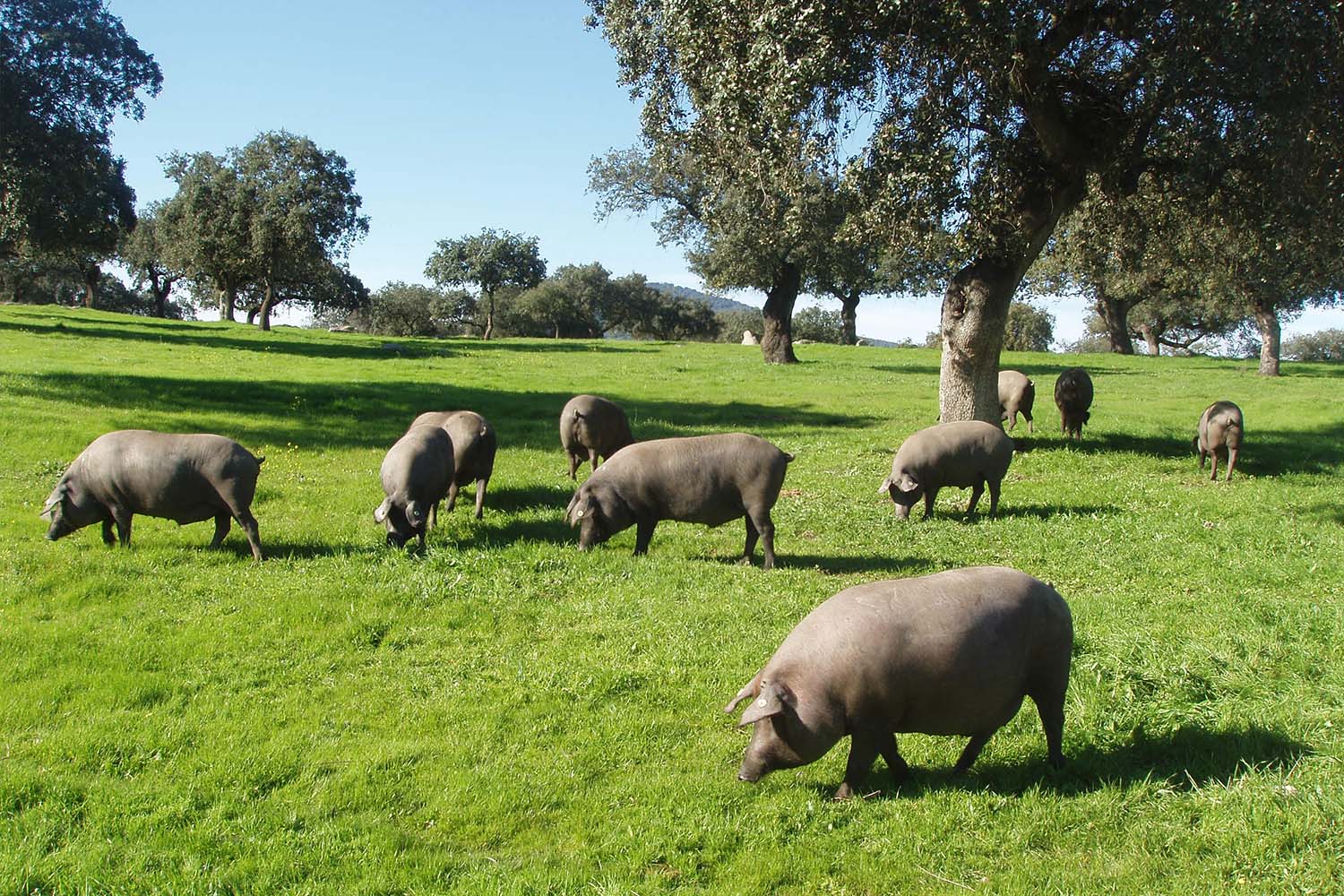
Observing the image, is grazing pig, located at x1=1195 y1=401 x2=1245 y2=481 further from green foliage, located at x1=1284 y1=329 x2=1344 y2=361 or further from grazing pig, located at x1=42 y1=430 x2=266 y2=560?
green foliage, located at x1=1284 y1=329 x2=1344 y2=361

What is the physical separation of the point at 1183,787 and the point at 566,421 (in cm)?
1061

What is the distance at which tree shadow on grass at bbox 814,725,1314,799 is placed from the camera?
226 inches

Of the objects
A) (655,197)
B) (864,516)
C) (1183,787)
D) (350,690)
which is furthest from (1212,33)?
(655,197)

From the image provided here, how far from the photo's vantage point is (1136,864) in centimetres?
492

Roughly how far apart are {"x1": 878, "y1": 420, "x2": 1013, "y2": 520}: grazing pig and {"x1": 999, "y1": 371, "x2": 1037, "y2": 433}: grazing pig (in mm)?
8461

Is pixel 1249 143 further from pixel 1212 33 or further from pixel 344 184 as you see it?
pixel 344 184

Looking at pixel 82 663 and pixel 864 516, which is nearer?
pixel 82 663

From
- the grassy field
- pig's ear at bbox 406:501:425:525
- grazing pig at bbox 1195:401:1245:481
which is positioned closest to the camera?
the grassy field

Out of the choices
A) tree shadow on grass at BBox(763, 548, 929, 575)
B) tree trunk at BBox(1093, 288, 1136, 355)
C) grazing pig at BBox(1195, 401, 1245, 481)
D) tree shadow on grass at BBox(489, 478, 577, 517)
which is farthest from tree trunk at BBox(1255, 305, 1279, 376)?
tree shadow on grass at BBox(489, 478, 577, 517)

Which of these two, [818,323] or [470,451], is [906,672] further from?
[818,323]

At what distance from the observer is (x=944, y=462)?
1289cm

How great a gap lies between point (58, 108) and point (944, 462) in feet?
116

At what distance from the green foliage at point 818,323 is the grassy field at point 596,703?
80.8m

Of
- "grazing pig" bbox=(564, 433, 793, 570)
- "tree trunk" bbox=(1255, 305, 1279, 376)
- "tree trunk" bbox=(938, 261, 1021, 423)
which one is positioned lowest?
"grazing pig" bbox=(564, 433, 793, 570)
